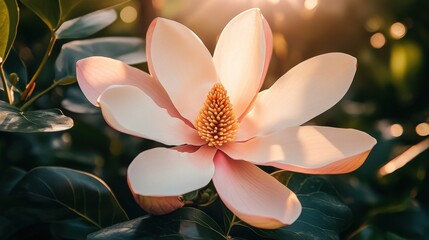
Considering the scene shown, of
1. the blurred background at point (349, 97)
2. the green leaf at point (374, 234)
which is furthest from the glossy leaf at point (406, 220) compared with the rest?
the green leaf at point (374, 234)

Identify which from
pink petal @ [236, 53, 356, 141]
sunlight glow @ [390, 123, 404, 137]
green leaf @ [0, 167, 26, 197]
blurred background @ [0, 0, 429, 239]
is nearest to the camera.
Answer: pink petal @ [236, 53, 356, 141]

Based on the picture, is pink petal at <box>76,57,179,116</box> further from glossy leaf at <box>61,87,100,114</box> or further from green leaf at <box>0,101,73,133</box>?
glossy leaf at <box>61,87,100,114</box>

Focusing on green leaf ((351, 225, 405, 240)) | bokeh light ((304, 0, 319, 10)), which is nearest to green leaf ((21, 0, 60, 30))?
green leaf ((351, 225, 405, 240))

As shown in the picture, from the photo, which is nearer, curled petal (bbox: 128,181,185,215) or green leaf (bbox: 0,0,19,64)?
curled petal (bbox: 128,181,185,215)

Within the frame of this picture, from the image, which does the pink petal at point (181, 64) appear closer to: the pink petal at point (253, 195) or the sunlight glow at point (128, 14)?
the pink petal at point (253, 195)

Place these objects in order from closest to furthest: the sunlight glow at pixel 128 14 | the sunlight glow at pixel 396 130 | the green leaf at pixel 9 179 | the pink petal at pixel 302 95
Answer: the pink petal at pixel 302 95 → the green leaf at pixel 9 179 → the sunlight glow at pixel 396 130 → the sunlight glow at pixel 128 14

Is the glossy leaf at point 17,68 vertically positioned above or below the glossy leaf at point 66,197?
above

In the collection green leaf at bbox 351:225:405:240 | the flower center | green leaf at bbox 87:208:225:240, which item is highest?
the flower center

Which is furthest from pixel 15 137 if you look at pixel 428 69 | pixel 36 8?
pixel 428 69

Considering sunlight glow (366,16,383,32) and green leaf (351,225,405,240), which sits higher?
sunlight glow (366,16,383,32)
